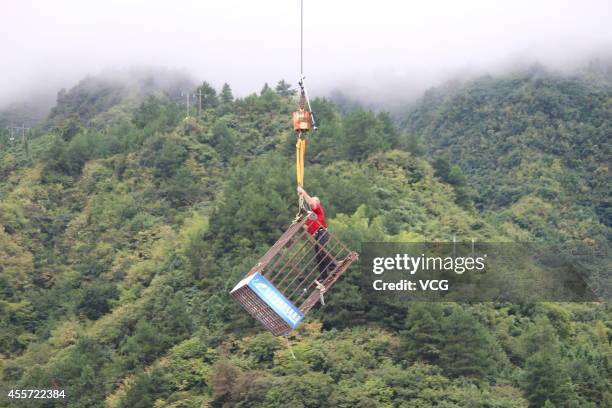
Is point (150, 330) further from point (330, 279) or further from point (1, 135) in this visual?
point (1, 135)

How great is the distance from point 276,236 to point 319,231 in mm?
24395

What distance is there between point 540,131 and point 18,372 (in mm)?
33312

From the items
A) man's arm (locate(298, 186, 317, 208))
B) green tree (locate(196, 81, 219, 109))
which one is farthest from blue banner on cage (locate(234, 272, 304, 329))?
green tree (locate(196, 81, 219, 109))

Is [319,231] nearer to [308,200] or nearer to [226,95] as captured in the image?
[308,200]

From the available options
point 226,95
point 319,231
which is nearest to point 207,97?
point 226,95

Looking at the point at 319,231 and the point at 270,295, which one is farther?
the point at 319,231

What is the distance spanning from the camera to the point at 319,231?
24047 mm

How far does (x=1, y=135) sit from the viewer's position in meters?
72.9

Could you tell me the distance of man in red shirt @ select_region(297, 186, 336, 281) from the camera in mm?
23594

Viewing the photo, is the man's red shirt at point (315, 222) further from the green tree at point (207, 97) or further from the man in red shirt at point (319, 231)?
the green tree at point (207, 97)

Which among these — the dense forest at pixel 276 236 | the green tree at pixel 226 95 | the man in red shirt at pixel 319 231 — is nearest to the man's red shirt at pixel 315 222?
the man in red shirt at pixel 319 231

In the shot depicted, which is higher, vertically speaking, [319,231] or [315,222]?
[315,222]

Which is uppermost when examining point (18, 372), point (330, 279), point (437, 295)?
point (330, 279)

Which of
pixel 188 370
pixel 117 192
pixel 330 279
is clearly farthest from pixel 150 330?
pixel 330 279
